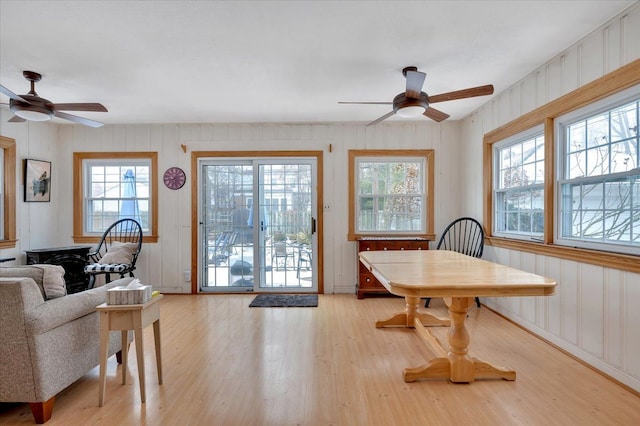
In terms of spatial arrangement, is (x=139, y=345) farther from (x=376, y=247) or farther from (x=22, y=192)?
(x=22, y=192)

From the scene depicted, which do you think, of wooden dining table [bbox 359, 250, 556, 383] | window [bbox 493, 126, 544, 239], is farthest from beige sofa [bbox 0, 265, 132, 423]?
window [bbox 493, 126, 544, 239]

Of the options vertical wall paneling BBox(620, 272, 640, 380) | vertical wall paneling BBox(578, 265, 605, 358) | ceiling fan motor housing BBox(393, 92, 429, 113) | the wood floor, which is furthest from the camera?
ceiling fan motor housing BBox(393, 92, 429, 113)

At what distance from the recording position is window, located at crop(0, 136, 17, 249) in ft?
12.9

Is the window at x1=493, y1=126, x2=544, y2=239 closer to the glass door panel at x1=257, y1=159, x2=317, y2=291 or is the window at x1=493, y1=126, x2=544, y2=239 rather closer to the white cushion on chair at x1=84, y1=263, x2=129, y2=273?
the glass door panel at x1=257, y1=159, x2=317, y2=291

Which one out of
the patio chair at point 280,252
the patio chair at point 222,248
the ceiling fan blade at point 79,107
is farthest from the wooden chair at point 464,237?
the ceiling fan blade at point 79,107

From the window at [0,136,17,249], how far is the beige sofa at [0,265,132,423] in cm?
294

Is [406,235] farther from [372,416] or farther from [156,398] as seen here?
[156,398]

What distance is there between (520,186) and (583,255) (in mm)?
1158

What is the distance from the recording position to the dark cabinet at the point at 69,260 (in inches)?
156

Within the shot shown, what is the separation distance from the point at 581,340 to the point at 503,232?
1.48 m

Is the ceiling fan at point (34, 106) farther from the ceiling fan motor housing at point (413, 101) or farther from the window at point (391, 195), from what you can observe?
the window at point (391, 195)

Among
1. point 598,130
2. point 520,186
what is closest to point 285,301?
point 520,186

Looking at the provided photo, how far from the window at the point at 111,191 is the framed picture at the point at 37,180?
318 mm

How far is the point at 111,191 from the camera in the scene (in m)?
4.77
